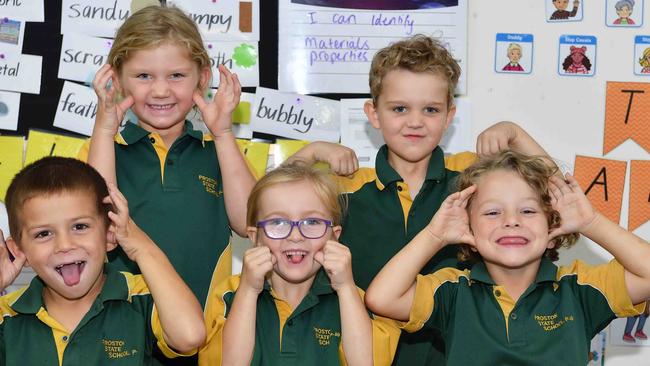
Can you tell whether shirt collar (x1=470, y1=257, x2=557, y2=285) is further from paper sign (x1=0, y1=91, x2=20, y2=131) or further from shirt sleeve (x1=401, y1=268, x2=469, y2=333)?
paper sign (x1=0, y1=91, x2=20, y2=131)

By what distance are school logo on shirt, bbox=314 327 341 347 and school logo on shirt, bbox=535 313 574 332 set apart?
0.42 meters

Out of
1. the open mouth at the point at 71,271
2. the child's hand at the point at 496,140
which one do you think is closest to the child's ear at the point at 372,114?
the child's hand at the point at 496,140

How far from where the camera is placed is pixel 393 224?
2.08 metres

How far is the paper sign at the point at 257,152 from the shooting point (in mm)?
2668

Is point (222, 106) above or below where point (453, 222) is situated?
above

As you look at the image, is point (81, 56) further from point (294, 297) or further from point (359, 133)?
point (294, 297)

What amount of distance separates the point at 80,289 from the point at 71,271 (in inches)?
1.6

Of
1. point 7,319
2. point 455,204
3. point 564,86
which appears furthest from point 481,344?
point 564,86

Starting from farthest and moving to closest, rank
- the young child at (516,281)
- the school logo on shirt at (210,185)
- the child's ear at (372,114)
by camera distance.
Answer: the child's ear at (372,114)
the school logo on shirt at (210,185)
the young child at (516,281)

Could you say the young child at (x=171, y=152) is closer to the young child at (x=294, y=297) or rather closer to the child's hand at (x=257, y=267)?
the young child at (x=294, y=297)

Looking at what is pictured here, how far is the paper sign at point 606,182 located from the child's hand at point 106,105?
4.84 ft

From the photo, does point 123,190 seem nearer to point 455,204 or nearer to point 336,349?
point 336,349

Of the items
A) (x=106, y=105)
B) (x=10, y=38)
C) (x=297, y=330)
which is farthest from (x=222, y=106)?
→ (x=10, y=38)

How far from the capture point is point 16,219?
1.77 meters
